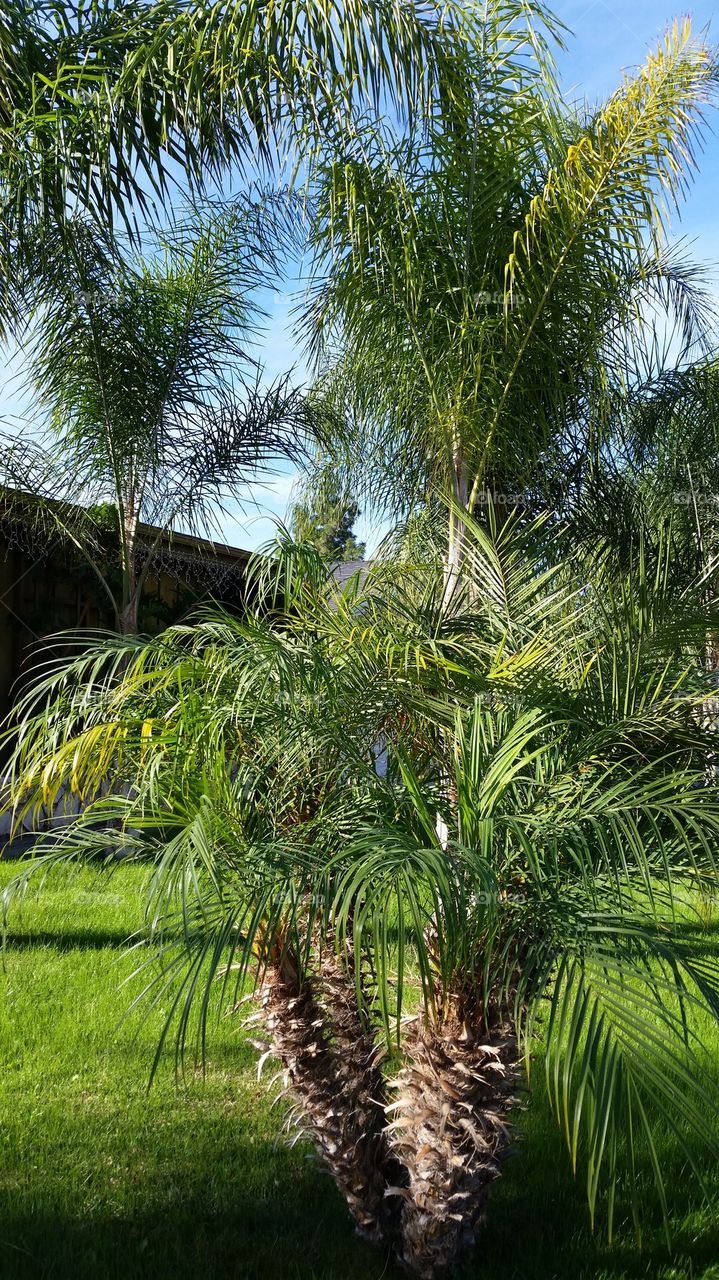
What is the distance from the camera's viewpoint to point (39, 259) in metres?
5.98

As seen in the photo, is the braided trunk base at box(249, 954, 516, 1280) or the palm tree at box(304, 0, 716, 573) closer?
the braided trunk base at box(249, 954, 516, 1280)

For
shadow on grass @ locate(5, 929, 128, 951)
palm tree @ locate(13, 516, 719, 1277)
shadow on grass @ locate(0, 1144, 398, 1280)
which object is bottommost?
shadow on grass @ locate(0, 1144, 398, 1280)

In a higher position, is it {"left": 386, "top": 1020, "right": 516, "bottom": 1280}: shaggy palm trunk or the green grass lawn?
{"left": 386, "top": 1020, "right": 516, "bottom": 1280}: shaggy palm trunk

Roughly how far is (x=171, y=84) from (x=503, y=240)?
1.70 meters

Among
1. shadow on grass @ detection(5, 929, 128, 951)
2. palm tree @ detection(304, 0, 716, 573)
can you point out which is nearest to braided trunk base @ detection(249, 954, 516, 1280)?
palm tree @ detection(304, 0, 716, 573)

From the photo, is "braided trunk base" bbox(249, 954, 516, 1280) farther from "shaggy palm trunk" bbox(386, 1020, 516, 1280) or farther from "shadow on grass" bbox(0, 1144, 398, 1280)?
"shadow on grass" bbox(0, 1144, 398, 1280)

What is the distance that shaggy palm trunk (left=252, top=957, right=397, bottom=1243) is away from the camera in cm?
316

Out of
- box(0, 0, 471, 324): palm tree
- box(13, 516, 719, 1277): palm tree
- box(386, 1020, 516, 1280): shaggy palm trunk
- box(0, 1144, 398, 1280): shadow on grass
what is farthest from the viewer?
box(0, 0, 471, 324): palm tree

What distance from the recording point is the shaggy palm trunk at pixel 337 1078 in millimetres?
A: 3156

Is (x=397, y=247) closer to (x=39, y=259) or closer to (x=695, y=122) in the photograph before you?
(x=695, y=122)

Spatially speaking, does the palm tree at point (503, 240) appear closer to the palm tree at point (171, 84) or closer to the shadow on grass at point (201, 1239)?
the palm tree at point (171, 84)

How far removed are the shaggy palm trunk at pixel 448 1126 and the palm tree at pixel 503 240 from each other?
2.11m

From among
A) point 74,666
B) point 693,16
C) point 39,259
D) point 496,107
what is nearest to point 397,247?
point 496,107

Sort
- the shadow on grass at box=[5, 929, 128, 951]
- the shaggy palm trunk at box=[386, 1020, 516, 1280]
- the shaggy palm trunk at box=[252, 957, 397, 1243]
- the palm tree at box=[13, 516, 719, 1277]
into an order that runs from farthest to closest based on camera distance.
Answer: the shadow on grass at box=[5, 929, 128, 951]
the shaggy palm trunk at box=[252, 957, 397, 1243]
the shaggy palm trunk at box=[386, 1020, 516, 1280]
the palm tree at box=[13, 516, 719, 1277]
